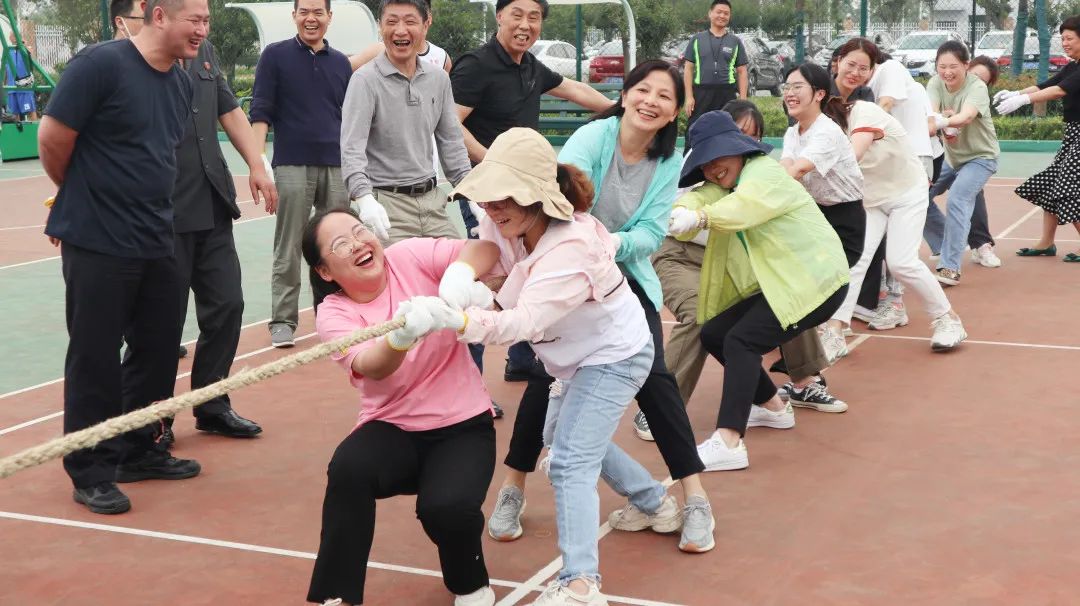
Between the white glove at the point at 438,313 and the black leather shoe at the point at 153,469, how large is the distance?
7.44 ft

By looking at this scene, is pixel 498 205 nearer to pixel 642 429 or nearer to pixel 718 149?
pixel 718 149

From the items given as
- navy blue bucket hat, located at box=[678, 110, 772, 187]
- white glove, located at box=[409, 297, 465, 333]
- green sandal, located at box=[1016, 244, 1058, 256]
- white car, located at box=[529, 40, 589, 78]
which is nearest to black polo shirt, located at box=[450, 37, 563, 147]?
navy blue bucket hat, located at box=[678, 110, 772, 187]

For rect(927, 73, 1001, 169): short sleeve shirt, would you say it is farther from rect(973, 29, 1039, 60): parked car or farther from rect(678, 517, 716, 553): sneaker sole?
rect(973, 29, 1039, 60): parked car

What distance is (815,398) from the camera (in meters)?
A: 6.22

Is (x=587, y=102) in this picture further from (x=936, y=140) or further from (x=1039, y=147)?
(x=1039, y=147)

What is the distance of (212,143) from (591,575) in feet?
10.1

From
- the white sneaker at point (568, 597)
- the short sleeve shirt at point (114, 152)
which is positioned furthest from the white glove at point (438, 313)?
the short sleeve shirt at point (114, 152)

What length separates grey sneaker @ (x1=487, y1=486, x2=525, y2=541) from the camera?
14.8 ft

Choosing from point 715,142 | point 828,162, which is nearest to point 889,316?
point 828,162

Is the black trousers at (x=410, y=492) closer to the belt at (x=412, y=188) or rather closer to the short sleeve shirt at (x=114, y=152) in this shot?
the short sleeve shirt at (x=114, y=152)

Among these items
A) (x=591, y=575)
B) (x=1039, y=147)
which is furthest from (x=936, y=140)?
(x=1039, y=147)

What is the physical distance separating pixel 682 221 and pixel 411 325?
1755 millimetres

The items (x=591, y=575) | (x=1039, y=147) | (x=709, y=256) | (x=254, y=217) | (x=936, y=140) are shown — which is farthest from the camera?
(x=1039, y=147)

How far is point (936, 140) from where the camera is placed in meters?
9.46
